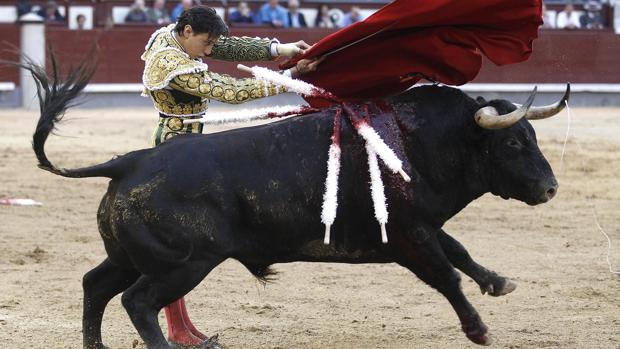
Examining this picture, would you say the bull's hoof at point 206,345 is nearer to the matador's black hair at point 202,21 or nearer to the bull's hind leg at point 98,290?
the bull's hind leg at point 98,290

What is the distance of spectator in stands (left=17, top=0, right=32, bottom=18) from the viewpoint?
15.3m

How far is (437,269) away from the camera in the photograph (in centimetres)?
371

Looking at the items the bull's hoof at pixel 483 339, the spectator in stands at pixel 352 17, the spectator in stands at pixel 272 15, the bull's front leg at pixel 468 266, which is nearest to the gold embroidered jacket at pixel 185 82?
the bull's front leg at pixel 468 266

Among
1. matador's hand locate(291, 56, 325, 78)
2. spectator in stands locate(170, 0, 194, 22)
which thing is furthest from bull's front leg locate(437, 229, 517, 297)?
spectator in stands locate(170, 0, 194, 22)

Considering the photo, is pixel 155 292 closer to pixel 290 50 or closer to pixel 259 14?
pixel 290 50

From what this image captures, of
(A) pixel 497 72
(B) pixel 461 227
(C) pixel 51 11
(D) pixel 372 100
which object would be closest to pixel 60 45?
(C) pixel 51 11

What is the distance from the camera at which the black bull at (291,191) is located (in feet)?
11.8

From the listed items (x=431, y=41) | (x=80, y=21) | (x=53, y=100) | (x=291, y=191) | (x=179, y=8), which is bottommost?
(x=80, y=21)

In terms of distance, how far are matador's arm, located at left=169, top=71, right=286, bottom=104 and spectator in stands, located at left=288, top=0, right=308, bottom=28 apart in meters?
11.8

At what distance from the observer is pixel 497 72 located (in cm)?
1545

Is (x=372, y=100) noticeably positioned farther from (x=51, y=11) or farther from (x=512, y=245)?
(x=51, y=11)

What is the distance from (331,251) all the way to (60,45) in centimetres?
1166

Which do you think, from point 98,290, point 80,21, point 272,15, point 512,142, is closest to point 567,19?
point 272,15

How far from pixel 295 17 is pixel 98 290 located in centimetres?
1189
